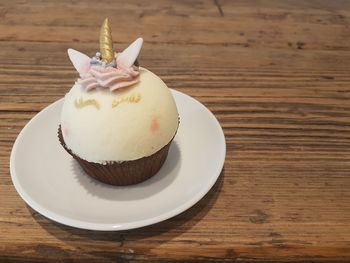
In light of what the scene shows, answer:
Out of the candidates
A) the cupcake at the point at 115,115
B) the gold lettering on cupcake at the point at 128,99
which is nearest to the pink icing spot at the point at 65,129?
the cupcake at the point at 115,115

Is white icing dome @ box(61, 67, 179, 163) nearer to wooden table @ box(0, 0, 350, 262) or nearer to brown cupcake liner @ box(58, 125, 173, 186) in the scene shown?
brown cupcake liner @ box(58, 125, 173, 186)

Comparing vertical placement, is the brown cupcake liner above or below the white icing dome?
below

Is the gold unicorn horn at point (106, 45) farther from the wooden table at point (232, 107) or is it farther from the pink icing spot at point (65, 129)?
the wooden table at point (232, 107)

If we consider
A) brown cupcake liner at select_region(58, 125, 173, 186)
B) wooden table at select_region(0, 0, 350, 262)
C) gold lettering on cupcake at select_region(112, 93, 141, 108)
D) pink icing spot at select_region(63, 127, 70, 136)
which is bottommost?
wooden table at select_region(0, 0, 350, 262)

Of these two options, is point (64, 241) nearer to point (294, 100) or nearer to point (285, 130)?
point (285, 130)

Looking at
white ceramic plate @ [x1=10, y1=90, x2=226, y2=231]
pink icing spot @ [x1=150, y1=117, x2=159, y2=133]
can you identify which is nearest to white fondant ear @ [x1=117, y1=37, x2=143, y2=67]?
pink icing spot @ [x1=150, y1=117, x2=159, y2=133]
